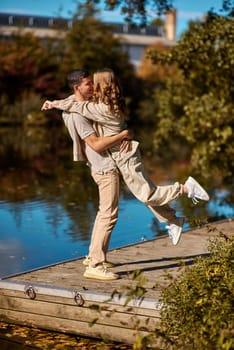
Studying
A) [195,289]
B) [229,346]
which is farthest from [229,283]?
[229,346]

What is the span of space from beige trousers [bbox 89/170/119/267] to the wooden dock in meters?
0.24

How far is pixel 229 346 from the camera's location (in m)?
4.40

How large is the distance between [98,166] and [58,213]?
6.38 metres

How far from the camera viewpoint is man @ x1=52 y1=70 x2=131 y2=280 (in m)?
6.94

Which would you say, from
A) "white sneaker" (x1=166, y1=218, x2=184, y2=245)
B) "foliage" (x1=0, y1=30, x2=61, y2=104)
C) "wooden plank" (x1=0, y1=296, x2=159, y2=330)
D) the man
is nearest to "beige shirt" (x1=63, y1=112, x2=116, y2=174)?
the man

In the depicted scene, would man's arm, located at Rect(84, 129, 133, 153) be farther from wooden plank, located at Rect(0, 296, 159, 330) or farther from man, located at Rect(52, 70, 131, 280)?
wooden plank, located at Rect(0, 296, 159, 330)

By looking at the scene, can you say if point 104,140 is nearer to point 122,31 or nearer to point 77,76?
point 77,76

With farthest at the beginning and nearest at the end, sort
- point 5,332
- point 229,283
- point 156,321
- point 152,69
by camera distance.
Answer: point 152,69 < point 5,332 < point 156,321 < point 229,283

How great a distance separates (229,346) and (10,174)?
16.3 m

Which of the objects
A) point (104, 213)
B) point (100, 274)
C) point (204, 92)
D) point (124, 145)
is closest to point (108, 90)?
point (124, 145)

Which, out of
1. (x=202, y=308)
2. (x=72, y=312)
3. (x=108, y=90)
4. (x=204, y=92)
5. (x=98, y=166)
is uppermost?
(x=108, y=90)

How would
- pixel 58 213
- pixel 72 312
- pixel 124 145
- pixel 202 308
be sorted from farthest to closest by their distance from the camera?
pixel 58 213
pixel 124 145
pixel 72 312
pixel 202 308

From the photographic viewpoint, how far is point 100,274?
6.95 m

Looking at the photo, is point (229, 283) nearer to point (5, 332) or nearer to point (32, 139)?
point (5, 332)
